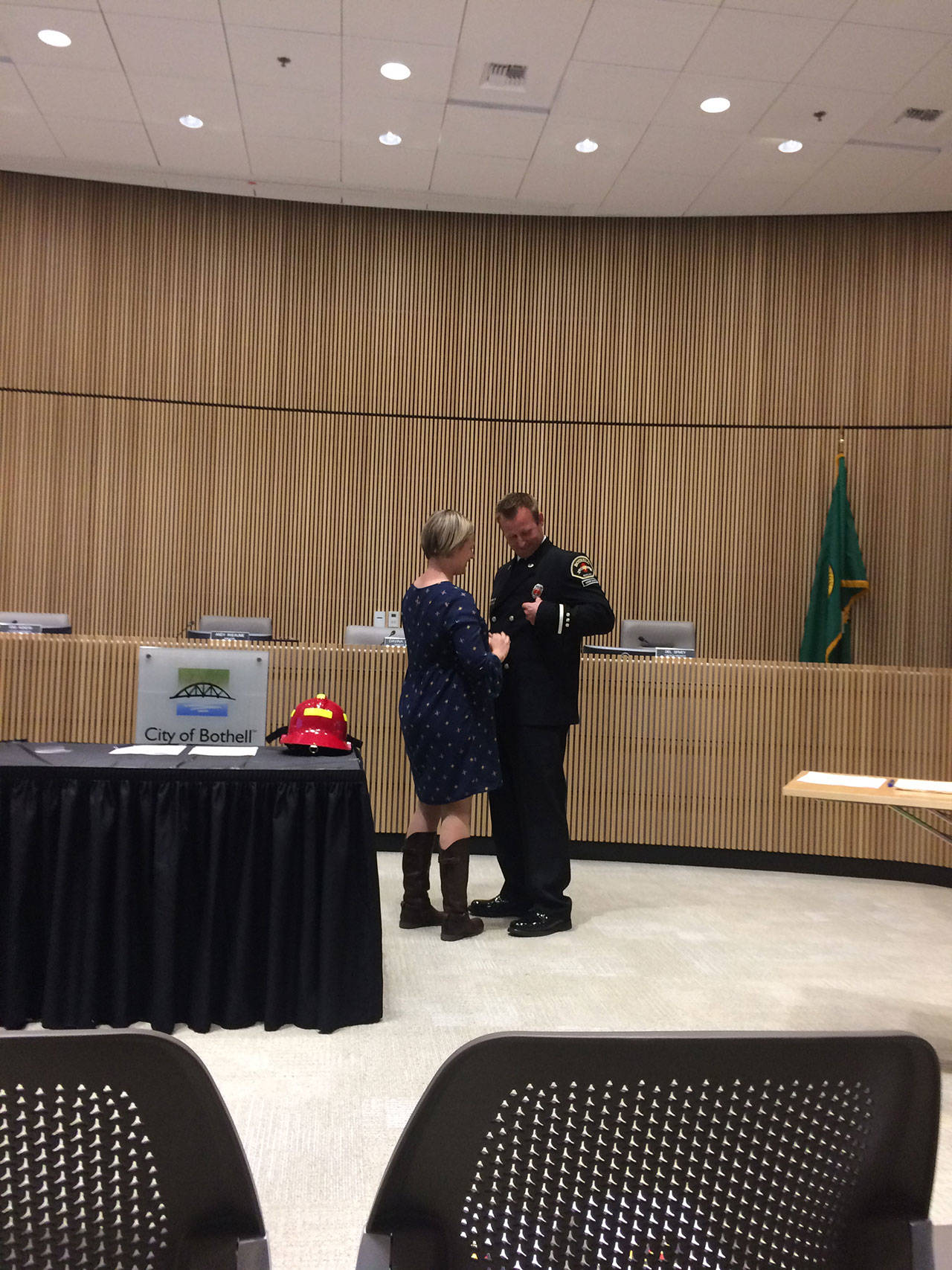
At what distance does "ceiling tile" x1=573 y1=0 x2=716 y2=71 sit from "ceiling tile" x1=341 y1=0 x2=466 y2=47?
0.70m

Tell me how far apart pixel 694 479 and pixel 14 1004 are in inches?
248

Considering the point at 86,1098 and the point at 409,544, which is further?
the point at 409,544

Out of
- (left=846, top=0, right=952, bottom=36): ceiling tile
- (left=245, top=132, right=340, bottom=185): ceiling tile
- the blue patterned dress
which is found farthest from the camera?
(left=245, top=132, right=340, bottom=185): ceiling tile

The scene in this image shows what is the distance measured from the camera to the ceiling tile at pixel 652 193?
677 centimetres

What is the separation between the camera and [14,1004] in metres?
2.72

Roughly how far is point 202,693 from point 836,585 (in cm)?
515

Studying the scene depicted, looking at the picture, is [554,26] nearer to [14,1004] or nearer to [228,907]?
[228,907]

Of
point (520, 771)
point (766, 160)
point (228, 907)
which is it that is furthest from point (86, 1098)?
point (766, 160)

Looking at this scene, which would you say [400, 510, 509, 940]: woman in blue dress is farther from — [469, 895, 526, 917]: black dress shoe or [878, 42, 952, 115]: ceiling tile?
[878, 42, 952, 115]: ceiling tile

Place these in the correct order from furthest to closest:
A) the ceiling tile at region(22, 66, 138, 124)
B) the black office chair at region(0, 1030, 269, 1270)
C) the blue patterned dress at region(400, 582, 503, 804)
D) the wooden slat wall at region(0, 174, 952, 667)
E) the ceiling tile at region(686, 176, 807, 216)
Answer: the wooden slat wall at region(0, 174, 952, 667)
the ceiling tile at region(686, 176, 807, 216)
the ceiling tile at region(22, 66, 138, 124)
the blue patterned dress at region(400, 582, 503, 804)
the black office chair at region(0, 1030, 269, 1270)

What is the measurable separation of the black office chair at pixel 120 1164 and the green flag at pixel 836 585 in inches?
280

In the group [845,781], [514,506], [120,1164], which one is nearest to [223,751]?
[514,506]

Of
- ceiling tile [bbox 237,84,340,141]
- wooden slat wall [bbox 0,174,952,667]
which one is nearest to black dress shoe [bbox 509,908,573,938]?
wooden slat wall [bbox 0,174,952,667]

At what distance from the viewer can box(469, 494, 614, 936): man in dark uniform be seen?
4020mm
